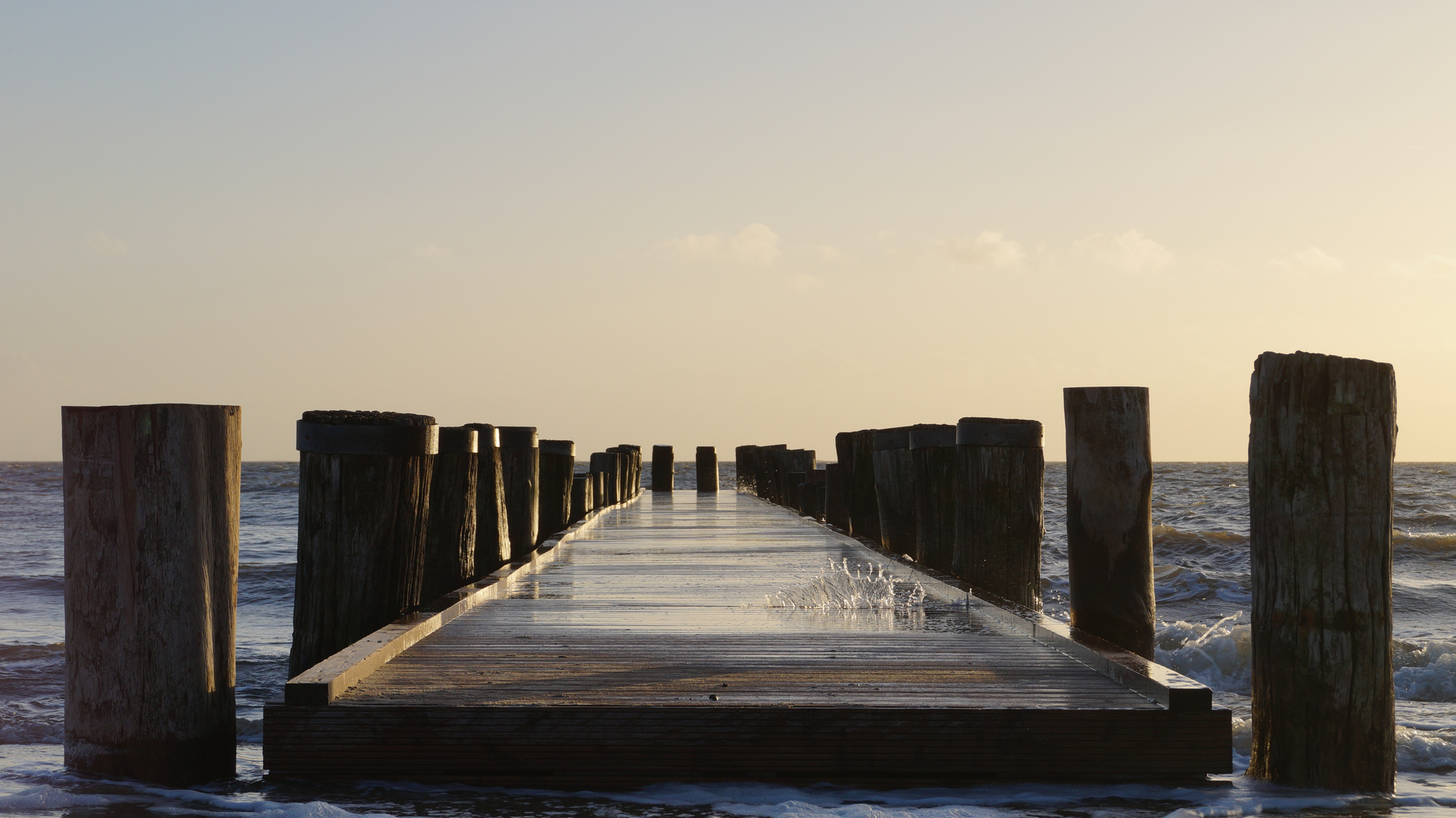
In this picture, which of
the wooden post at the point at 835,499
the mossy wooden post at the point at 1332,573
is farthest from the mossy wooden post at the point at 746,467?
the mossy wooden post at the point at 1332,573

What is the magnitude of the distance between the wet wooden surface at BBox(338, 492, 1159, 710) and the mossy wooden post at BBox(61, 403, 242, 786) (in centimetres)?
58

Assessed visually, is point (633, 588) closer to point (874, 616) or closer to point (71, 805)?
point (874, 616)

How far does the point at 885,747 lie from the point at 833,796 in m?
0.23

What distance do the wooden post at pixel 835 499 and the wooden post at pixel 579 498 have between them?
3110 millimetres

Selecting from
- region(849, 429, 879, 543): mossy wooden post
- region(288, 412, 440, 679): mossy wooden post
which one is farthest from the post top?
region(849, 429, 879, 543): mossy wooden post

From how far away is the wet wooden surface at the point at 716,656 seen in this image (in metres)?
3.98

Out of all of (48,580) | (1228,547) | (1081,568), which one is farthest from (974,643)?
(1228,547)

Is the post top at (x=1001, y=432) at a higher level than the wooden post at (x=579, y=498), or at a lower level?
higher

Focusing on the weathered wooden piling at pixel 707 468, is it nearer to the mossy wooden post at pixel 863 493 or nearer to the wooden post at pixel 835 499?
the wooden post at pixel 835 499

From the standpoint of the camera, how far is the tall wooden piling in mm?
5500

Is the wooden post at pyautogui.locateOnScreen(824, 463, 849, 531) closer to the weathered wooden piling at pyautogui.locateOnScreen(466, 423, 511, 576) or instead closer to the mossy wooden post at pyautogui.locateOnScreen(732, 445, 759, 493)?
the weathered wooden piling at pyautogui.locateOnScreen(466, 423, 511, 576)

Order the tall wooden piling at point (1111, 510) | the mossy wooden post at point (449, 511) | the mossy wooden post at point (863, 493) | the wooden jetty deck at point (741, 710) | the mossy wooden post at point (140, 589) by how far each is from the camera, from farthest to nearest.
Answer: the mossy wooden post at point (863, 493) < the mossy wooden post at point (449, 511) < the tall wooden piling at point (1111, 510) < the mossy wooden post at point (140, 589) < the wooden jetty deck at point (741, 710)

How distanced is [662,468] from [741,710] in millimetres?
22486

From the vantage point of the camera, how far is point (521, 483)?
399 inches
